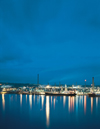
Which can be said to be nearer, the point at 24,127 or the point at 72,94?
the point at 24,127

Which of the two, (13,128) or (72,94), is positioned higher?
(13,128)

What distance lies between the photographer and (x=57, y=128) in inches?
345

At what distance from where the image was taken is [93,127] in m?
9.15

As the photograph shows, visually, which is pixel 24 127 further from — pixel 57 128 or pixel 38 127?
pixel 57 128

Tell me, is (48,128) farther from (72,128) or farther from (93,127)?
(93,127)

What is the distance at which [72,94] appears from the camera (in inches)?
1467

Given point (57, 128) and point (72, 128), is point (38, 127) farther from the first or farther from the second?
point (72, 128)

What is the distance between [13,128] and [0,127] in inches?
32.6

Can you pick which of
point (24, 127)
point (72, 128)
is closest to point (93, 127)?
point (72, 128)

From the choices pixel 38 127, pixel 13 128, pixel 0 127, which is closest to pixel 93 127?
pixel 38 127

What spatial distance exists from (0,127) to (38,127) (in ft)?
7.33

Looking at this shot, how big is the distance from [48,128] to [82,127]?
2091mm

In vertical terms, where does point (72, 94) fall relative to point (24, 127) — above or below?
below

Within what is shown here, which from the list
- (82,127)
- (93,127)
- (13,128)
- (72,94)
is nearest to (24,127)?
(13,128)
